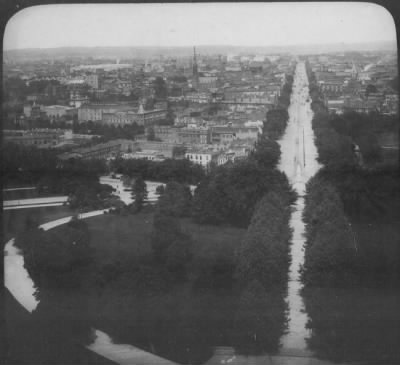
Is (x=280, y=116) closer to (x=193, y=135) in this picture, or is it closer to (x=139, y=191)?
(x=193, y=135)

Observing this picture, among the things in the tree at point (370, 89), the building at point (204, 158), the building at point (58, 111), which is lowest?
the building at point (204, 158)

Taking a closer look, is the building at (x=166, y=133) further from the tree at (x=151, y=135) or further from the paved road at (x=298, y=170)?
the paved road at (x=298, y=170)

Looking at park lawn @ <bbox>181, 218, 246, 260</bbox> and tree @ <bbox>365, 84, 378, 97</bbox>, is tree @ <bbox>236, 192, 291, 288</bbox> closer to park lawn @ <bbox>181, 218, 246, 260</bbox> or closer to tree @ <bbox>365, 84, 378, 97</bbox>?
park lawn @ <bbox>181, 218, 246, 260</bbox>

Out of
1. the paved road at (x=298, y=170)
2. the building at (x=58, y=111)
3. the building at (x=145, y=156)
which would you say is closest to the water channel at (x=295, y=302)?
the paved road at (x=298, y=170)

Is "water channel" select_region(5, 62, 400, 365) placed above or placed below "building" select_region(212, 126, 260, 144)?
below

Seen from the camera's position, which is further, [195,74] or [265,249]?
[195,74]

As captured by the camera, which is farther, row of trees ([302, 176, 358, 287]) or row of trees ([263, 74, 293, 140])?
row of trees ([263, 74, 293, 140])

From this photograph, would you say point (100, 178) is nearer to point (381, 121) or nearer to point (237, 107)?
point (237, 107)

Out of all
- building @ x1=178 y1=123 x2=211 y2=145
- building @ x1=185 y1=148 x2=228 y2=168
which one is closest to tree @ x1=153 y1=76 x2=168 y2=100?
building @ x1=178 y1=123 x2=211 y2=145

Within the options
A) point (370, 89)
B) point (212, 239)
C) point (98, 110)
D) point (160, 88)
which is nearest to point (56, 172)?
point (98, 110)
